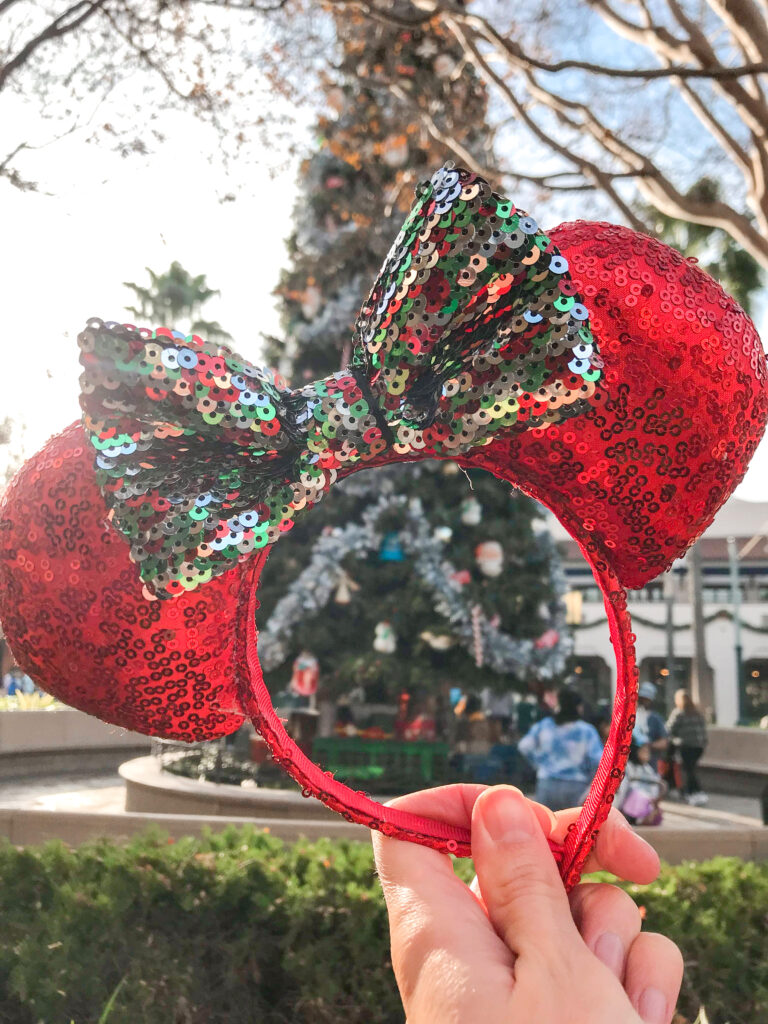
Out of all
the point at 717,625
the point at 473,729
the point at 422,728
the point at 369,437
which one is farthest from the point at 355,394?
the point at 717,625

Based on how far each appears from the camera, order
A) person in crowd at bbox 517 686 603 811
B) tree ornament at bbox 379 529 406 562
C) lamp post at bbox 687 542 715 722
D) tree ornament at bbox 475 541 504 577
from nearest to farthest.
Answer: person in crowd at bbox 517 686 603 811 → tree ornament at bbox 475 541 504 577 → tree ornament at bbox 379 529 406 562 → lamp post at bbox 687 542 715 722

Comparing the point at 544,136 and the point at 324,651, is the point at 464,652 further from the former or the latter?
the point at 544,136

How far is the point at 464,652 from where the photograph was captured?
10.5m

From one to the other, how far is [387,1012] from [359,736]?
23.1 ft

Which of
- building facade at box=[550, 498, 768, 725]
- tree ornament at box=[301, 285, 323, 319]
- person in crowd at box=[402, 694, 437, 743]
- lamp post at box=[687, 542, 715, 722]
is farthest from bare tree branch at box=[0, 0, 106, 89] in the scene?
building facade at box=[550, 498, 768, 725]

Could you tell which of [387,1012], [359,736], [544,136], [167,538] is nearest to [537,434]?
[167,538]

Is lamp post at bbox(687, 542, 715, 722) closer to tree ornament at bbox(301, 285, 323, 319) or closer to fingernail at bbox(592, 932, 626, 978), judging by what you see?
tree ornament at bbox(301, 285, 323, 319)

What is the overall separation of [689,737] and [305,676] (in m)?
4.97

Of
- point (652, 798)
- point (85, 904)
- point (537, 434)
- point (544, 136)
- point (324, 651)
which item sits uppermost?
point (544, 136)

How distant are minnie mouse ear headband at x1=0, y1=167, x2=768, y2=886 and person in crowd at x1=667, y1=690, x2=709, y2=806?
1039 cm

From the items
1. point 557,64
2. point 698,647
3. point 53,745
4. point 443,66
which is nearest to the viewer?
point 557,64

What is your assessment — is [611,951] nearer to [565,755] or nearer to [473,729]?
[565,755]

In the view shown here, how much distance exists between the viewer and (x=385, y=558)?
10.9m

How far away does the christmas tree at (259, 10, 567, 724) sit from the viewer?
10.2 metres
